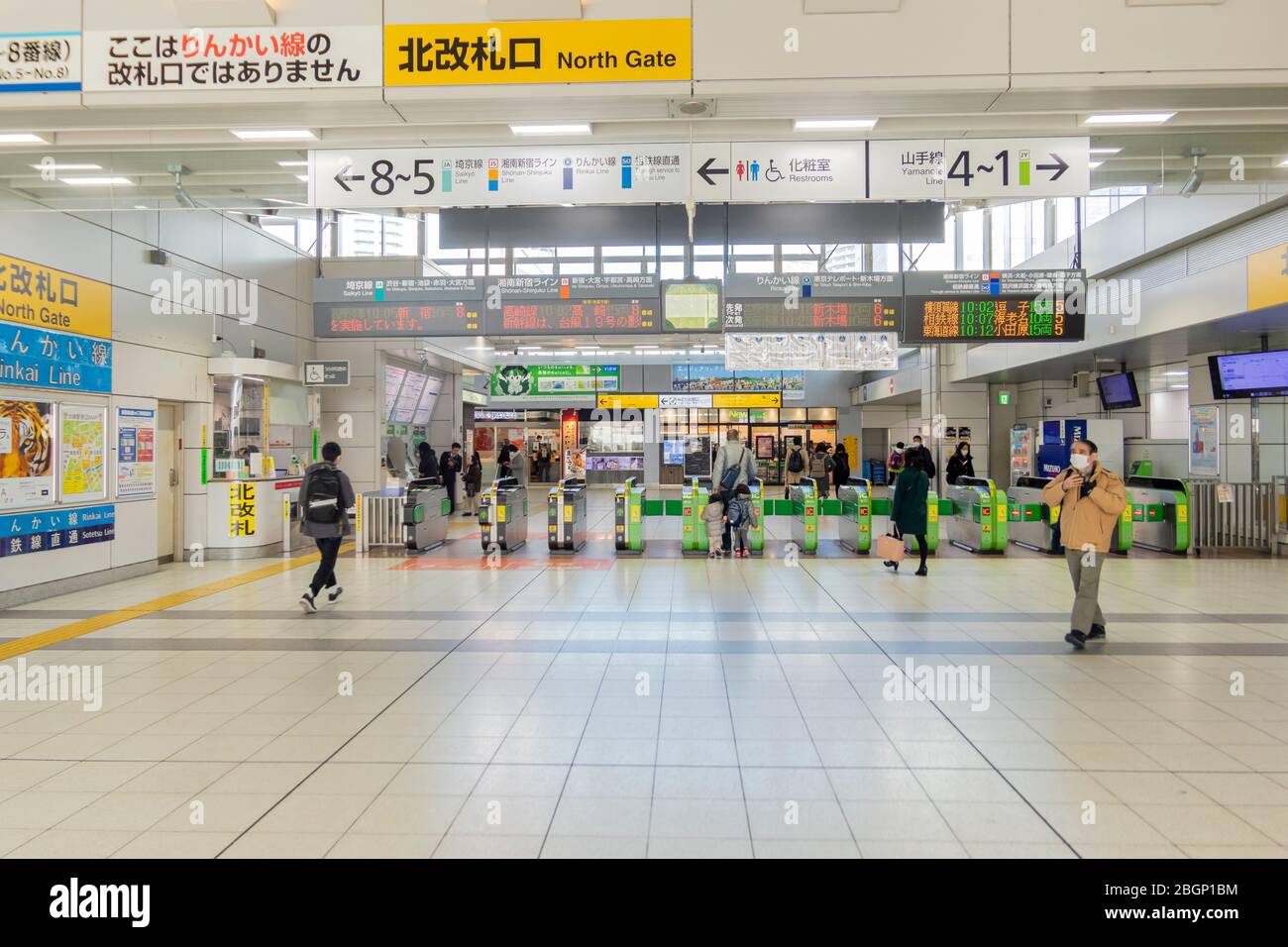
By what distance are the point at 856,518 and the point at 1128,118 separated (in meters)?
6.63

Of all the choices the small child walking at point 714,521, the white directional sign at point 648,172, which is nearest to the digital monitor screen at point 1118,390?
the small child walking at point 714,521

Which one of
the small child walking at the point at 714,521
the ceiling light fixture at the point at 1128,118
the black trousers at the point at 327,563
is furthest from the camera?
the small child walking at the point at 714,521

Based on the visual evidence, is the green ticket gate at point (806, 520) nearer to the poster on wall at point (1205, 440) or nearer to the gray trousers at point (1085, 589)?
the gray trousers at point (1085, 589)

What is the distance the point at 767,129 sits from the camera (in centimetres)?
519

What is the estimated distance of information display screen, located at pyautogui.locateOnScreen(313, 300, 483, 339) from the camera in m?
8.79

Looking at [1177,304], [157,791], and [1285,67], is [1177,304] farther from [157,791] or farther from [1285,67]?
[157,791]

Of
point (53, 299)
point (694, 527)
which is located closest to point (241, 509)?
point (53, 299)

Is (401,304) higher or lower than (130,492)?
higher

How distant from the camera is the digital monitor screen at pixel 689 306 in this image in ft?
28.4

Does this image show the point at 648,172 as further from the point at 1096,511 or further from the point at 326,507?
the point at 326,507

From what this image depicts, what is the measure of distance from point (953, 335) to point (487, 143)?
19.7 ft

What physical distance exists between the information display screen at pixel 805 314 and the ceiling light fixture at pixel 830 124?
3.70 meters

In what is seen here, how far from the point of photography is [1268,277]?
800 cm
